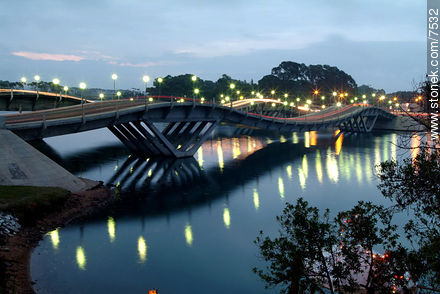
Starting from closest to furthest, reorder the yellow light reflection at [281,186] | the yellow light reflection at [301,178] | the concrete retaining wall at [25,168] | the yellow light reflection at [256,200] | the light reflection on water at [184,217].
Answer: the light reflection on water at [184,217] < the concrete retaining wall at [25,168] < the yellow light reflection at [256,200] < the yellow light reflection at [281,186] < the yellow light reflection at [301,178]

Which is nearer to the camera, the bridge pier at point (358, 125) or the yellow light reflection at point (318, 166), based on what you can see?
Result: the yellow light reflection at point (318, 166)

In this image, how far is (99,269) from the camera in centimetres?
2441

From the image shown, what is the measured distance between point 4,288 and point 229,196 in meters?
27.3

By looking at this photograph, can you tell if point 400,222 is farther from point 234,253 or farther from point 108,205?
point 108,205

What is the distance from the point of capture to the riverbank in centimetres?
2152

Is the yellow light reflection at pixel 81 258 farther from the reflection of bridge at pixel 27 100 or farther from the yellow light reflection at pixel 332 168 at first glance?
the reflection of bridge at pixel 27 100

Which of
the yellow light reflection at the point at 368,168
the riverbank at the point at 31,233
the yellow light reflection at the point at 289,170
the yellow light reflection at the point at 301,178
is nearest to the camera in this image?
the riverbank at the point at 31,233

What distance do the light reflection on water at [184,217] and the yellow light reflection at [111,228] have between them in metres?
0.08

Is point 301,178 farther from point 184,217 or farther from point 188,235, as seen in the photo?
point 188,235

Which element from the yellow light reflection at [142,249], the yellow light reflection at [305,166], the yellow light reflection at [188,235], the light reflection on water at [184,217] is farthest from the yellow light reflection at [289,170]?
the yellow light reflection at [142,249]

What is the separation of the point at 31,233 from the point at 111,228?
18.7 ft

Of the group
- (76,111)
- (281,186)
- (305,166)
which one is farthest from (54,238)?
(305,166)

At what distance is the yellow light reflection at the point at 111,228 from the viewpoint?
29981 millimetres

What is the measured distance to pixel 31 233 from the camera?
28484 mm
